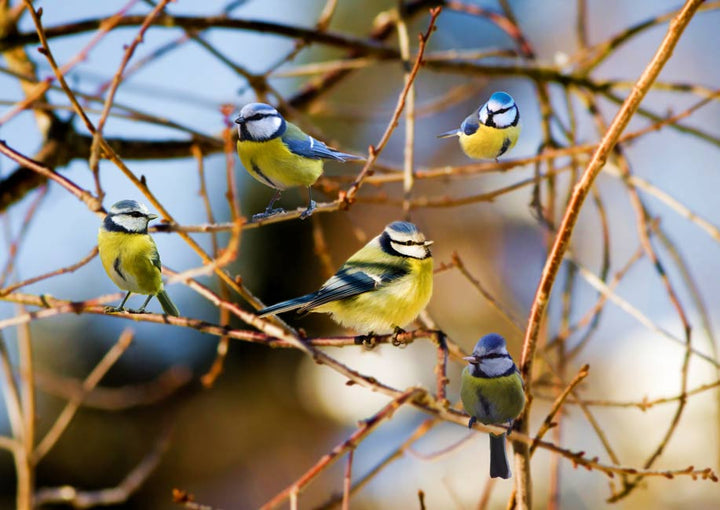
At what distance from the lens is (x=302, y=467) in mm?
4379

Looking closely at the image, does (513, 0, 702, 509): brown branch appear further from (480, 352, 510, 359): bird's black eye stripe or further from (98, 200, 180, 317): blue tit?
(98, 200, 180, 317): blue tit

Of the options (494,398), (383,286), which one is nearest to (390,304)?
(383,286)

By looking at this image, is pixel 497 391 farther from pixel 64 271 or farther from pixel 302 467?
pixel 302 467

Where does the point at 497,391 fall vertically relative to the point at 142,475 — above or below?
below

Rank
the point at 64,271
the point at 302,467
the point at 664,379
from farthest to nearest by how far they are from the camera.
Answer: the point at 302,467, the point at 664,379, the point at 64,271

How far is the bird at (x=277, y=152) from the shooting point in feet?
1.68

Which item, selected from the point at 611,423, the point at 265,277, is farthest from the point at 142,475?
the point at 611,423

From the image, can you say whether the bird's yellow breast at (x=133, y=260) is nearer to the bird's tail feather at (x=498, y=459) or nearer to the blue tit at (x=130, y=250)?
the blue tit at (x=130, y=250)

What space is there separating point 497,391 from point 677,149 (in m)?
3.90

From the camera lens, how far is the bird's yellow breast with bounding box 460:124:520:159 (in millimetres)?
496

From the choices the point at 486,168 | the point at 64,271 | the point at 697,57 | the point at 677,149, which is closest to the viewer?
the point at 64,271

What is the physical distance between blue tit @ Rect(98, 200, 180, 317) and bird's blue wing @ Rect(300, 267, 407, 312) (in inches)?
4.8

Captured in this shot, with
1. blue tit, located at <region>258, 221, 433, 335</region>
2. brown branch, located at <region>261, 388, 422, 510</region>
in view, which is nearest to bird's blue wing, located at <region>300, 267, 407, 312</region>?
blue tit, located at <region>258, 221, 433, 335</region>

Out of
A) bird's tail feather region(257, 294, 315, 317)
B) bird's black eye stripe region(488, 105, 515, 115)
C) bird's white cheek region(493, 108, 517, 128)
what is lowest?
bird's tail feather region(257, 294, 315, 317)
